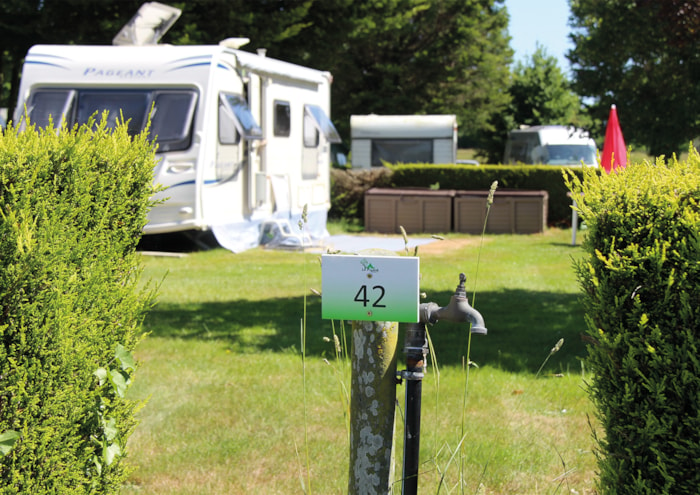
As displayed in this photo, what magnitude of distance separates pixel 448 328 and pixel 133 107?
6.43 metres

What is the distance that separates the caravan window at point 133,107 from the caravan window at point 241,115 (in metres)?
0.58

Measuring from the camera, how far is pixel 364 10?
71.7 feet

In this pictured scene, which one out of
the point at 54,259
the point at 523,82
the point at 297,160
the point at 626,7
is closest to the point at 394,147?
the point at 297,160

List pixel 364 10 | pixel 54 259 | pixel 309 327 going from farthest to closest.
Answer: pixel 364 10, pixel 309 327, pixel 54 259

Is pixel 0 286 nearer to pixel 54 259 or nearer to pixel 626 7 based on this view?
pixel 54 259

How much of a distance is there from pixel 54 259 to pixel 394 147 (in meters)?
17.7

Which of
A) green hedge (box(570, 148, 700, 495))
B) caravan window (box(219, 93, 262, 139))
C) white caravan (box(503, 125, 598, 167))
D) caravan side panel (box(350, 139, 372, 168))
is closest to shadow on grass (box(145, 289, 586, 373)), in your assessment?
green hedge (box(570, 148, 700, 495))

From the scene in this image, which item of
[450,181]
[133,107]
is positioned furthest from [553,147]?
[133,107]

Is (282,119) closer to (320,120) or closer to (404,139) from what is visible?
(320,120)

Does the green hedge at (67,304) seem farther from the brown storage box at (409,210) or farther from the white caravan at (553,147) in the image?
the white caravan at (553,147)

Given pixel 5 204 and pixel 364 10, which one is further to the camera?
pixel 364 10

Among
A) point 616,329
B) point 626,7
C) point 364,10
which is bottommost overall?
point 616,329

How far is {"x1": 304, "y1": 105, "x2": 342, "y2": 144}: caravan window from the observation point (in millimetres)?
14586

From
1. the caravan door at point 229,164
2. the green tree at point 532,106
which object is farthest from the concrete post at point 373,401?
the green tree at point 532,106
